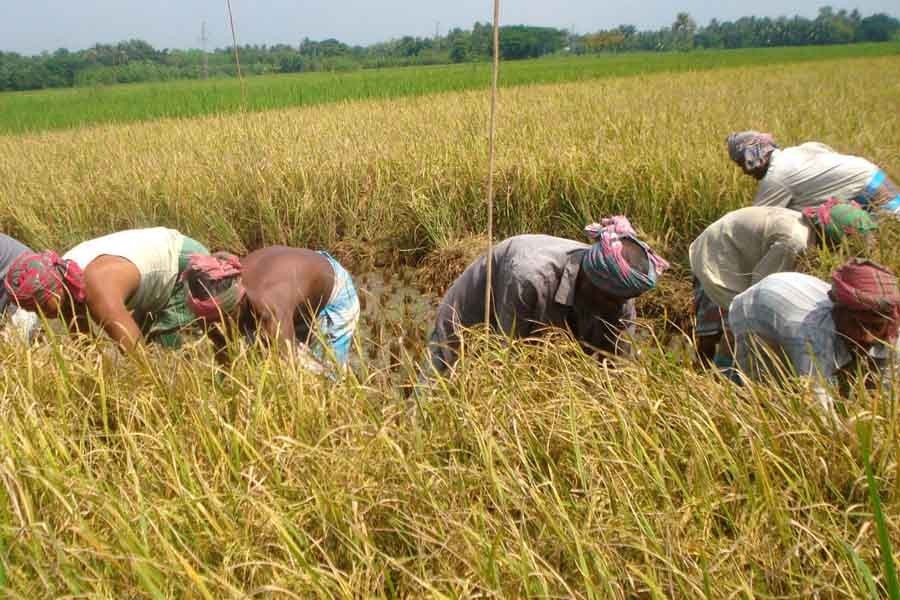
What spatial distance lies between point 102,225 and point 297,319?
367 cm

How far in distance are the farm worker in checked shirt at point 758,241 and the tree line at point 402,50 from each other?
2.43 meters

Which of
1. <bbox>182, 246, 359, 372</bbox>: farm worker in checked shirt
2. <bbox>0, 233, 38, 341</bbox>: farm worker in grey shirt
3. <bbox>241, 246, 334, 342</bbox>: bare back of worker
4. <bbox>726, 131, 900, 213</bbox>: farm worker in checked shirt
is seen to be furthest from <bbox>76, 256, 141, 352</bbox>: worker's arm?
<bbox>726, 131, 900, 213</bbox>: farm worker in checked shirt

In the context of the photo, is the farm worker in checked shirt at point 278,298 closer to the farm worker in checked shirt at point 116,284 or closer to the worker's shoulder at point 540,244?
the farm worker in checked shirt at point 116,284

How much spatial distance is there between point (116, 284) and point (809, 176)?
3289 mm

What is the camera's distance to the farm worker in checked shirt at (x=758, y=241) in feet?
9.46

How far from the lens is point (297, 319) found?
2666 mm

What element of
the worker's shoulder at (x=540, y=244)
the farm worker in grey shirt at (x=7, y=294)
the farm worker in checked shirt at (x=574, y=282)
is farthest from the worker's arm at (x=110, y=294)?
the worker's shoulder at (x=540, y=244)

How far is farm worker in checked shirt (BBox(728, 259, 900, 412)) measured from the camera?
1869mm

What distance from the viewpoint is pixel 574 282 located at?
87.5 inches

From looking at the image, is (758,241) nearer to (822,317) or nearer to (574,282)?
(822,317)

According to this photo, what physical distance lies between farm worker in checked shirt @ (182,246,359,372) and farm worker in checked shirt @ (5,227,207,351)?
26 cm

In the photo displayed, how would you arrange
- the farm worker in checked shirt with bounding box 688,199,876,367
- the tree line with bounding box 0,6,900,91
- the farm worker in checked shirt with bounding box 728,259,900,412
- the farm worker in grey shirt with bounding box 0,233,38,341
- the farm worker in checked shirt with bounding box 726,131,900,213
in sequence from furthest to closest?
the tree line with bounding box 0,6,900,91 → the farm worker in checked shirt with bounding box 726,131,900,213 → the farm worker in checked shirt with bounding box 688,199,876,367 → the farm worker in grey shirt with bounding box 0,233,38,341 → the farm worker in checked shirt with bounding box 728,259,900,412

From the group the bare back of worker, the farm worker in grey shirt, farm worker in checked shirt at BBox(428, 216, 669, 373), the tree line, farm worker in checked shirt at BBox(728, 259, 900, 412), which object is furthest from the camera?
the tree line

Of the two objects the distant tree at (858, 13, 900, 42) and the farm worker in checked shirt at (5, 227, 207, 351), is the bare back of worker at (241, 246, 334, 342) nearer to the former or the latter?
the farm worker in checked shirt at (5, 227, 207, 351)
